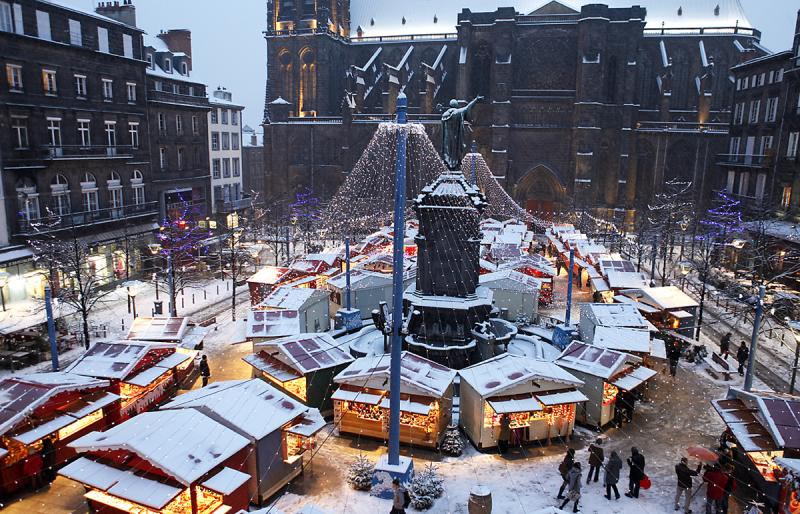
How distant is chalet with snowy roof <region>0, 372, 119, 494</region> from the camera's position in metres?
12.9

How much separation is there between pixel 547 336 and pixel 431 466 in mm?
11389

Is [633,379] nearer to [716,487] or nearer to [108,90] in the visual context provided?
[716,487]

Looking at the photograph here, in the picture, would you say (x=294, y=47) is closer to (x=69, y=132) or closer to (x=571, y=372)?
(x=69, y=132)

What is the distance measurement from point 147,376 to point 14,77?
20.0m

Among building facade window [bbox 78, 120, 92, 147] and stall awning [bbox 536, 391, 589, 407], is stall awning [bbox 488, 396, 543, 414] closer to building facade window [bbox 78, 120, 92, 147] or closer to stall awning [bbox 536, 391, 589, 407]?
stall awning [bbox 536, 391, 589, 407]

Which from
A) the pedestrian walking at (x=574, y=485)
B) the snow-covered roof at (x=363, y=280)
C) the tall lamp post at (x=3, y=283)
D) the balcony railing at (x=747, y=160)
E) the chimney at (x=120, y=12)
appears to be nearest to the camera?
the pedestrian walking at (x=574, y=485)

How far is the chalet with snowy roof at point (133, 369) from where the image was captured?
53.4 ft

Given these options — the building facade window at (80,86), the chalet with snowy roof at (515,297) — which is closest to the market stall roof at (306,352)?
the chalet with snowy roof at (515,297)

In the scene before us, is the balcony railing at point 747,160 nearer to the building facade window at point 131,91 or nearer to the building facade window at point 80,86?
the building facade window at point 131,91

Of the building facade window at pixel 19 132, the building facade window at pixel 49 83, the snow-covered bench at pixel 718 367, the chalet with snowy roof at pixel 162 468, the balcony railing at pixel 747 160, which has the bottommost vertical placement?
the snow-covered bench at pixel 718 367

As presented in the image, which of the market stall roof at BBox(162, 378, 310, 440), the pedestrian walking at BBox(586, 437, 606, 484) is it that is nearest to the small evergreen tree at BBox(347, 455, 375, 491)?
the market stall roof at BBox(162, 378, 310, 440)

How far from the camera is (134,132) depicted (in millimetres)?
36000

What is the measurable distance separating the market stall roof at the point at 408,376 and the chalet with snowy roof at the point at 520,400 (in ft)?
2.64

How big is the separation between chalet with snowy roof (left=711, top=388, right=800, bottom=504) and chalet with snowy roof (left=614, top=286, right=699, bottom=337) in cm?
1037
